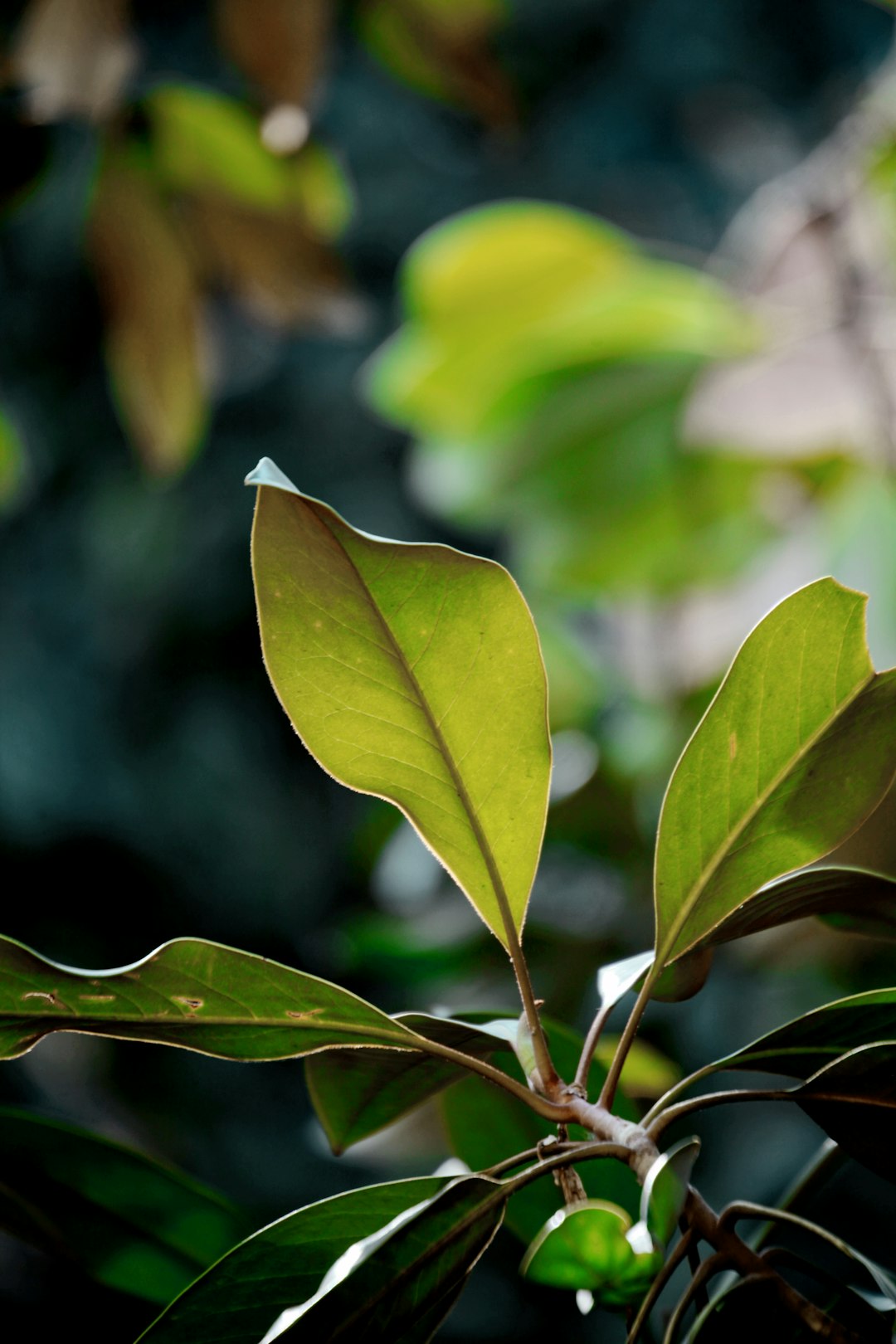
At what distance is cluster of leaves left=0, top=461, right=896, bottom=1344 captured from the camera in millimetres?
246

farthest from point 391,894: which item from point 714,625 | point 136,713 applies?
point 136,713

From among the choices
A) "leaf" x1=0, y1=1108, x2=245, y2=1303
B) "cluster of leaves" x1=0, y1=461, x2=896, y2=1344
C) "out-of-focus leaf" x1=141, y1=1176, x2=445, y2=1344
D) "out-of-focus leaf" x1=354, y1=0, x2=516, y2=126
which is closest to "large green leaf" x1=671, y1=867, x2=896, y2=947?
"cluster of leaves" x1=0, y1=461, x2=896, y2=1344

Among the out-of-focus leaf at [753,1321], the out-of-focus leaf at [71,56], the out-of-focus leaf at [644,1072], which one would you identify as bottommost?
the out-of-focus leaf at [644,1072]

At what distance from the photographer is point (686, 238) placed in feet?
7.70

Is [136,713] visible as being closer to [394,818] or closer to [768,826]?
[394,818]

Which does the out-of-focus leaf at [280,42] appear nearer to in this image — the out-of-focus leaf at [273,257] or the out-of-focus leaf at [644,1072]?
the out-of-focus leaf at [273,257]

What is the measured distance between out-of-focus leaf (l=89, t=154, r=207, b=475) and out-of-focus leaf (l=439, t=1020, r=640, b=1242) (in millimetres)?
635

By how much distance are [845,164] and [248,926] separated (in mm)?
1777

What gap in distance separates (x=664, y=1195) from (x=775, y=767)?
12 cm

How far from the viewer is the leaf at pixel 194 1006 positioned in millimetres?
250

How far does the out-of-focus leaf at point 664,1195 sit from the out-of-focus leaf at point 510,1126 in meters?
0.13

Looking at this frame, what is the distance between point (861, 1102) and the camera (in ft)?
0.87

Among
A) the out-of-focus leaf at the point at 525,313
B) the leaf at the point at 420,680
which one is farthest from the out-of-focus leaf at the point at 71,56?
the leaf at the point at 420,680

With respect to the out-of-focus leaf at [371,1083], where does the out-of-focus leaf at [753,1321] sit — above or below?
below
